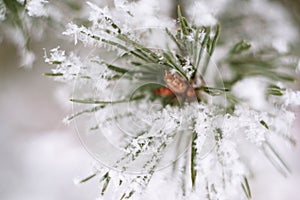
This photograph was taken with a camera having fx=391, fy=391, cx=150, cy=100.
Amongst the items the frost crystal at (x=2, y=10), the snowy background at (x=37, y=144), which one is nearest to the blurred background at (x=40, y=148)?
the snowy background at (x=37, y=144)

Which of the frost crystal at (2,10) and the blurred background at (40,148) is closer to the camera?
the frost crystal at (2,10)

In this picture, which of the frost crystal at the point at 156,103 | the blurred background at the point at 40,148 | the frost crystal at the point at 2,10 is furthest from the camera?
the blurred background at the point at 40,148

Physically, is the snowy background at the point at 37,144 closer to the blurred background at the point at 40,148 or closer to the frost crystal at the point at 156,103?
the blurred background at the point at 40,148

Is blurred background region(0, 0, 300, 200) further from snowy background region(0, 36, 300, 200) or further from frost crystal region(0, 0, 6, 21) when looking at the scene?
frost crystal region(0, 0, 6, 21)

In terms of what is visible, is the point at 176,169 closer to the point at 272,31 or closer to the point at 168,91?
the point at 168,91

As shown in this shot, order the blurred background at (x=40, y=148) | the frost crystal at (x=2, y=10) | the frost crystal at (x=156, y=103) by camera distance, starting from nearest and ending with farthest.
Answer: the frost crystal at (x=156, y=103) < the frost crystal at (x=2, y=10) < the blurred background at (x=40, y=148)

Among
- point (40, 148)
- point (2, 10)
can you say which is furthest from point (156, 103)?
point (40, 148)

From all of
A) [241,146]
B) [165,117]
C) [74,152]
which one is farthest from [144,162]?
[74,152]

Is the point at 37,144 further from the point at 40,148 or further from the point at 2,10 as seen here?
the point at 2,10

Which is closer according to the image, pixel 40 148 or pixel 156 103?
pixel 156 103
